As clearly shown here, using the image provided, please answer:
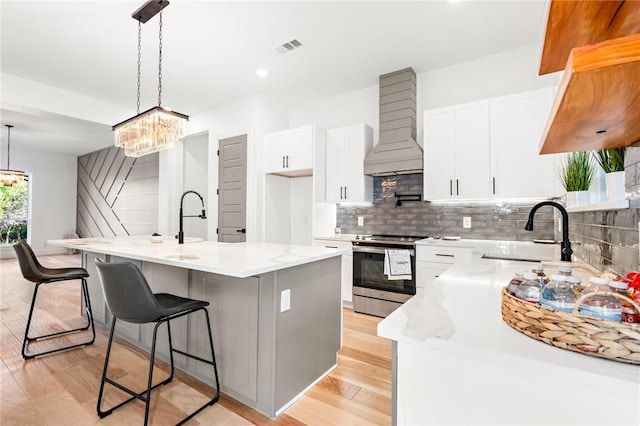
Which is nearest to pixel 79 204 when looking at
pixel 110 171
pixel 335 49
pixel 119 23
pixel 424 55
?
pixel 110 171

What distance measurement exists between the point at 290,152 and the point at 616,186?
358 cm

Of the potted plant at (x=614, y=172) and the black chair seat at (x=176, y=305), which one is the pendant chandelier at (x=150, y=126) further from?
the potted plant at (x=614, y=172)

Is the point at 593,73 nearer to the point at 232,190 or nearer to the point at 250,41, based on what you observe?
the point at 250,41

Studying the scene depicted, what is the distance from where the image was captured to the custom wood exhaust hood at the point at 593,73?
0.51m

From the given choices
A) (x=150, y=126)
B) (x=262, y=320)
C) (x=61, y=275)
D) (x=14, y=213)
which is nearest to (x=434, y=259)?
(x=262, y=320)

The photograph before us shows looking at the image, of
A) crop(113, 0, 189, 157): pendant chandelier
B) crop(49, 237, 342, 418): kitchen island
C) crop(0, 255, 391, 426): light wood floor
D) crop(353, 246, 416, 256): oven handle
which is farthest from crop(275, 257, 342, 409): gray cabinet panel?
crop(113, 0, 189, 157): pendant chandelier

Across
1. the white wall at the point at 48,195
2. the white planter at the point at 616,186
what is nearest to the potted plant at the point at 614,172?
the white planter at the point at 616,186

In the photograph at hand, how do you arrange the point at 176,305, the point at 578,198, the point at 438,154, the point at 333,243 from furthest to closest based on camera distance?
the point at 333,243 < the point at 438,154 < the point at 176,305 < the point at 578,198

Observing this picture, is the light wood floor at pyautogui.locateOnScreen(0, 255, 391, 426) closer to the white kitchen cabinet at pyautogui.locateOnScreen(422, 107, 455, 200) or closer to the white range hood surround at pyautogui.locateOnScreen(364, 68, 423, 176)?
the white kitchen cabinet at pyautogui.locateOnScreen(422, 107, 455, 200)

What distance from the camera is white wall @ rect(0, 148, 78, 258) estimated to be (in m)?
8.39

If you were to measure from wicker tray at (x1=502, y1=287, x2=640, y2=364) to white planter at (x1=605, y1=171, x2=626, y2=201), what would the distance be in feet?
2.12

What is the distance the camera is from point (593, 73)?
528 millimetres

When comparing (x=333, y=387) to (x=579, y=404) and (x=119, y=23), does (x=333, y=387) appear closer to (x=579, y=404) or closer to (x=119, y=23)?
(x=579, y=404)

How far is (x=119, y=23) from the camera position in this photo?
2.88 meters
